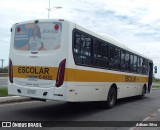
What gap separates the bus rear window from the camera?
11.1 meters

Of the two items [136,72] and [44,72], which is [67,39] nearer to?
[44,72]

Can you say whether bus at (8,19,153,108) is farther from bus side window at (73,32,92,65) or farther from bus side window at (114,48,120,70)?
bus side window at (114,48,120,70)

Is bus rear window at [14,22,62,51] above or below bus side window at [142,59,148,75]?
above

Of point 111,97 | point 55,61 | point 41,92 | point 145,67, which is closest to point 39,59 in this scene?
point 55,61

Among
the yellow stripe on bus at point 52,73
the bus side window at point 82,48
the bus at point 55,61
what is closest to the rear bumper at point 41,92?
the bus at point 55,61

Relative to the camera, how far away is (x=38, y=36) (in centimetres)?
1138

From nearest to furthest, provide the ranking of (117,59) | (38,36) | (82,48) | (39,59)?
1. (39,59)
2. (38,36)
3. (82,48)
4. (117,59)

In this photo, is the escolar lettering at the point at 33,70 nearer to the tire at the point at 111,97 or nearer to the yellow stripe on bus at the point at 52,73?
the yellow stripe on bus at the point at 52,73

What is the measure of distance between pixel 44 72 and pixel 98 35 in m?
3.17

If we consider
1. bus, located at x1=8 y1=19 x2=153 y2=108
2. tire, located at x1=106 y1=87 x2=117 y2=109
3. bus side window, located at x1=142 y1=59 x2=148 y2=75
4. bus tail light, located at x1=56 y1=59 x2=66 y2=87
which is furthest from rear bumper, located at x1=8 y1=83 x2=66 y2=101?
bus side window, located at x1=142 y1=59 x2=148 y2=75

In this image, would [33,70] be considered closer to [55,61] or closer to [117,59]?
[55,61]

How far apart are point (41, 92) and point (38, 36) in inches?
73.2

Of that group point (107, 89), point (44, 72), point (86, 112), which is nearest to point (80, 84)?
point (44, 72)

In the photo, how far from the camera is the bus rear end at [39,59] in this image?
35.5 ft
